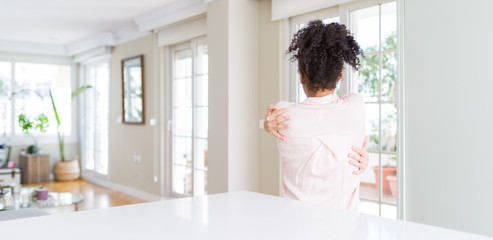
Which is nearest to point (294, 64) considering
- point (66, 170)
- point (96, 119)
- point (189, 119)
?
point (189, 119)

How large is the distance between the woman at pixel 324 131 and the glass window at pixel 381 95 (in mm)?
1797

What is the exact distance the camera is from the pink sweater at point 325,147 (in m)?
1.40

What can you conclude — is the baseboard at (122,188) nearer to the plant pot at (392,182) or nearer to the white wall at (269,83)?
the white wall at (269,83)

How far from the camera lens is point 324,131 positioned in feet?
4.60

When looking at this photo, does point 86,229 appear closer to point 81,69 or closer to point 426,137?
point 426,137

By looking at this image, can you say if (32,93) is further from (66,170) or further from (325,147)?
(325,147)

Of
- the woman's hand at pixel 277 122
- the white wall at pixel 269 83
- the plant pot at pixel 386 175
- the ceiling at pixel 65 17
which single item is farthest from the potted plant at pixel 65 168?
the woman's hand at pixel 277 122

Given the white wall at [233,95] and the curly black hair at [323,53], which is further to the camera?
the white wall at [233,95]

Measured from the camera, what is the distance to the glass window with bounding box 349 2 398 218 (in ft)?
10.2

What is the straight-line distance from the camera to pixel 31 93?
24.6ft

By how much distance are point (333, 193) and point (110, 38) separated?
19.0ft

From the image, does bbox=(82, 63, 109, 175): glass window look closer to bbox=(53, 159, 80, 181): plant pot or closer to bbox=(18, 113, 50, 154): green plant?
bbox=(53, 159, 80, 181): plant pot

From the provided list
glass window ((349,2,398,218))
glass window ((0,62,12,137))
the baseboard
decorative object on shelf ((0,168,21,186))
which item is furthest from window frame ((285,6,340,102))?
glass window ((0,62,12,137))

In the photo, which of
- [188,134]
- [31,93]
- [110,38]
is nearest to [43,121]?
[31,93]
